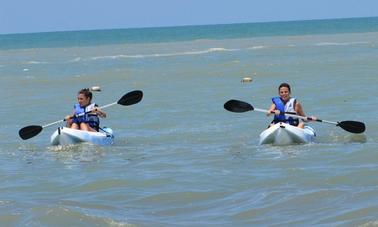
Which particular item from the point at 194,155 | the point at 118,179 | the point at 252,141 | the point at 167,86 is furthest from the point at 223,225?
the point at 167,86

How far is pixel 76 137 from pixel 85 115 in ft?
2.45

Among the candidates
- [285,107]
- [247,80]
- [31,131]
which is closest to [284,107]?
[285,107]

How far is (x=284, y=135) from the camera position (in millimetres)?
11977

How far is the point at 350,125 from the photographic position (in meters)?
12.5

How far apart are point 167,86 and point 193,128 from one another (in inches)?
330

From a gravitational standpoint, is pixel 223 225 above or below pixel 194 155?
below

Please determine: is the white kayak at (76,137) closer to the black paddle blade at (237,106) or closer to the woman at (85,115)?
the woman at (85,115)

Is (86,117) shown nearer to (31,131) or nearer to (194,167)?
(31,131)

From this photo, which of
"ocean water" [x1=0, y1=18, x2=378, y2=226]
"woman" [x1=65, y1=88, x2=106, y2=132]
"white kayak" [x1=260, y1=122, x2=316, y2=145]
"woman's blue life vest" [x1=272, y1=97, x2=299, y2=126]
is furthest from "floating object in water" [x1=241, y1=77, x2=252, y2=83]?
"white kayak" [x1=260, y1=122, x2=316, y2=145]

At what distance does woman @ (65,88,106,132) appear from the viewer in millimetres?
13000

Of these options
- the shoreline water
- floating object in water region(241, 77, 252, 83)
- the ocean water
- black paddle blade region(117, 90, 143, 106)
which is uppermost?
the shoreline water

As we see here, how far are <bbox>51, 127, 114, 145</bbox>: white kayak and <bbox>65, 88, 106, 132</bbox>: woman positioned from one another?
0.39 metres

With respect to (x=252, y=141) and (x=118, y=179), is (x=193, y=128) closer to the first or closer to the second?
(x=252, y=141)

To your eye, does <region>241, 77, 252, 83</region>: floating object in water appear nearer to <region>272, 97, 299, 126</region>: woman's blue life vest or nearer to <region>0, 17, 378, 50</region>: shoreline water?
<region>272, 97, 299, 126</region>: woman's blue life vest
